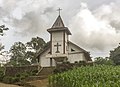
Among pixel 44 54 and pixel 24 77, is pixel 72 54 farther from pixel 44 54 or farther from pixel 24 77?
pixel 24 77

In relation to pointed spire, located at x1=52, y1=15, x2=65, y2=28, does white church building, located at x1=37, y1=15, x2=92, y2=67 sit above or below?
below

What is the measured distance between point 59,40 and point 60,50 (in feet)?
4.74

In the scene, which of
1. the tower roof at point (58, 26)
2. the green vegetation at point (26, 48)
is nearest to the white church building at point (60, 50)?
the tower roof at point (58, 26)

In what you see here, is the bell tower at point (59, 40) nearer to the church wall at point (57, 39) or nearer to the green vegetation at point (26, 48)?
the church wall at point (57, 39)

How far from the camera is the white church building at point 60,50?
43.6 meters

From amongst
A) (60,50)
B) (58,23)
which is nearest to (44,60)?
(60,50)

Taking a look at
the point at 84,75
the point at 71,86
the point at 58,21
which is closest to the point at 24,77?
the point at 84,75

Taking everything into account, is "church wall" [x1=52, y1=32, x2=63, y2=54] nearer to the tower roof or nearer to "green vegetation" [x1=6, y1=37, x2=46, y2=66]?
the tower roof

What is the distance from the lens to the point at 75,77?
74.6ft

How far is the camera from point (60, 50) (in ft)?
144

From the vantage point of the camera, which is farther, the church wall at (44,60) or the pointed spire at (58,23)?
the pointed spire at (58,23)

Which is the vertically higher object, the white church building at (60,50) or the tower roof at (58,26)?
the tower roof at (58,26)

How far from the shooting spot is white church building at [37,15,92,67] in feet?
143

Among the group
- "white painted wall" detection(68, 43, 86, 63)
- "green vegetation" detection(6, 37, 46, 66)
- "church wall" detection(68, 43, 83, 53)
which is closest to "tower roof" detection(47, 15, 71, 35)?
"church wall" detection(68, 43, 83, 53)
